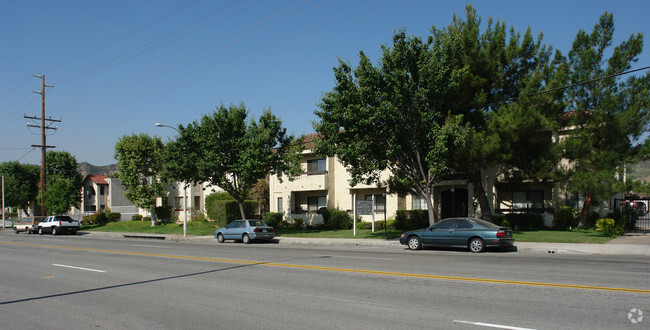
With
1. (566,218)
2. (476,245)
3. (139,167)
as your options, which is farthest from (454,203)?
(139,167)

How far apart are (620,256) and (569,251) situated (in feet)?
6.53

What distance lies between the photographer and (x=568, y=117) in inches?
963

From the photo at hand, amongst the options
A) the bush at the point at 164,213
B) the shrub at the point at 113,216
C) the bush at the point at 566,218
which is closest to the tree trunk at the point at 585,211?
the bush at the point at 566,218

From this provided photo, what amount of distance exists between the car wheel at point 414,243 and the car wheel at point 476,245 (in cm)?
232

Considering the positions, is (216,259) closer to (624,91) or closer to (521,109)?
(521,109)

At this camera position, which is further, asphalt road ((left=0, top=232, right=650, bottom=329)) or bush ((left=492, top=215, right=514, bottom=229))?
bush ((left=492, top=215, right=514, bottom=229))

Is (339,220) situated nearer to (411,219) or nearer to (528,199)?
(411,219)

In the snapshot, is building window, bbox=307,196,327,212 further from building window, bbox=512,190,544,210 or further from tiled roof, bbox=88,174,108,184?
tiled roof, bbox=88,174,108,184

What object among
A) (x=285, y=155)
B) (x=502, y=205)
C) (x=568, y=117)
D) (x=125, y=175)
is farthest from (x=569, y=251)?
(x=125, y=175)

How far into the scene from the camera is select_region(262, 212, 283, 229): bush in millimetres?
38188

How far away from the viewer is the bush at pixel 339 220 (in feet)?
115

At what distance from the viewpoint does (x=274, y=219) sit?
3828 centimetres

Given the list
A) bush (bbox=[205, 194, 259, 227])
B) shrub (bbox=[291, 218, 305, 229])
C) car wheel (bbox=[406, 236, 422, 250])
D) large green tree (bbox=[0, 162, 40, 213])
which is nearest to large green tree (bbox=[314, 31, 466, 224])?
car wheel (bbox=[406, 236, 422, 250])

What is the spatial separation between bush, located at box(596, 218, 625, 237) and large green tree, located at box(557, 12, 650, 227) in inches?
58.1
